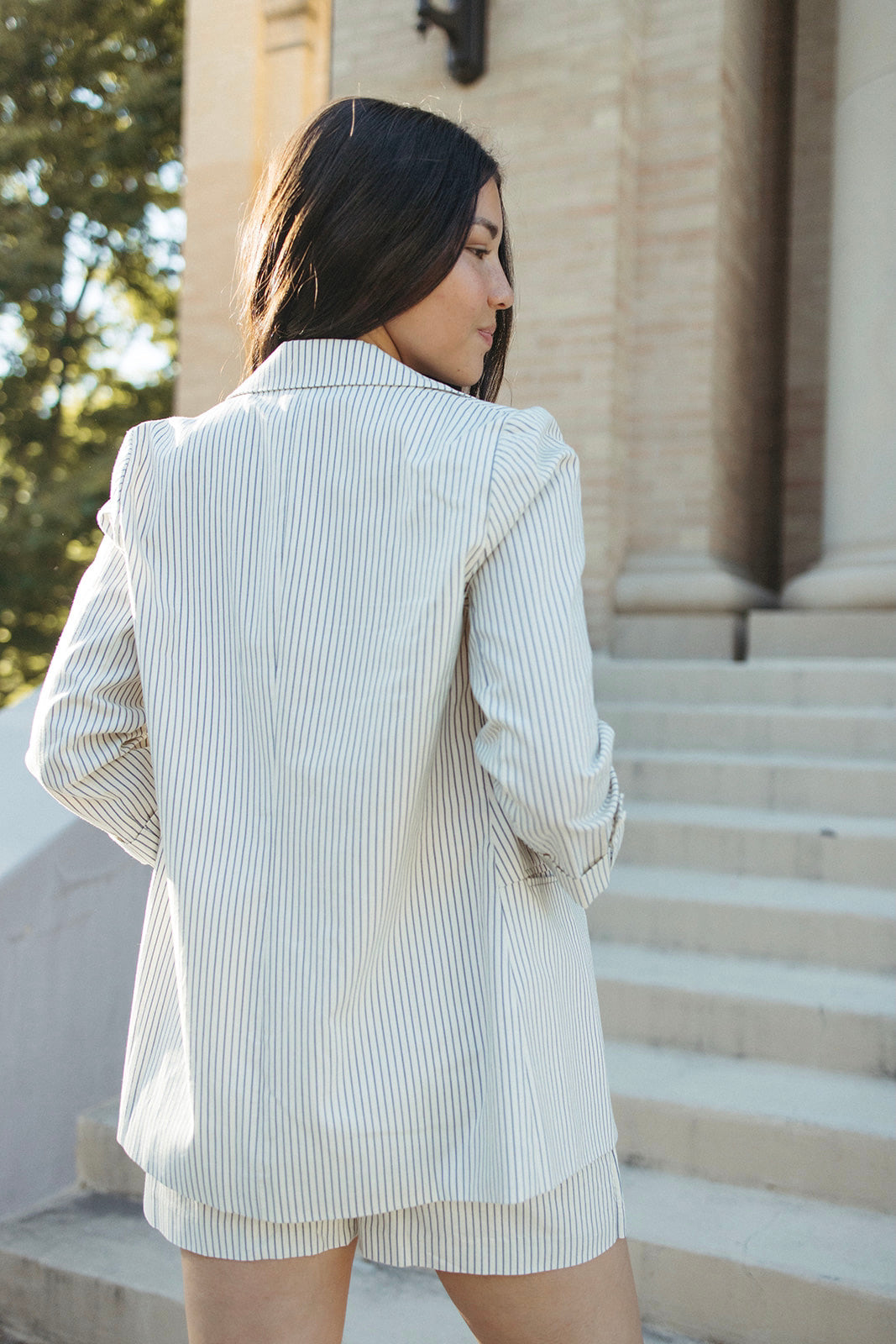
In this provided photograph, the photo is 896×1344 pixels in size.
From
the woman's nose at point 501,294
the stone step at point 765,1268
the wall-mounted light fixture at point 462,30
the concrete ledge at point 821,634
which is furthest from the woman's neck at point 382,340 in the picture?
the wall-mounted light fixture at point 462,30

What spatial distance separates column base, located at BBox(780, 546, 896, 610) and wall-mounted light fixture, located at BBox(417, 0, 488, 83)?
111 inches

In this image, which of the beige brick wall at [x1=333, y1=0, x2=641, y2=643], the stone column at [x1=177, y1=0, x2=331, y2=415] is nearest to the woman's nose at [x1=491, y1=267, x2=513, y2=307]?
the beige brick wall at [x1=333, y1=0, x2=641, y2=643]

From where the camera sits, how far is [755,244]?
597 centimetres

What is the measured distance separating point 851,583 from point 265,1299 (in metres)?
4.40

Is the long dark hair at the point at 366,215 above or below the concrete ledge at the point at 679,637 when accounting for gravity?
above

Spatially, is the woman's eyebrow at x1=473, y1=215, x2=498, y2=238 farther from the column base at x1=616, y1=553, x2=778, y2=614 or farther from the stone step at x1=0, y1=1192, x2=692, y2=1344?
the column base at x1=616, y1=553, x2=778, y2=614

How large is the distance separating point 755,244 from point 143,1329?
17.5 ft

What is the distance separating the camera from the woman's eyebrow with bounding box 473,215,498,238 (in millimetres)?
1396

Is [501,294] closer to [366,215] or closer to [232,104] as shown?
[366,215]

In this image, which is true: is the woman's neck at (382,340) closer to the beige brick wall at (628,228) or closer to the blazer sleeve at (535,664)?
the blazer sleeve at (535,664)

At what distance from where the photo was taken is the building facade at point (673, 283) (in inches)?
205

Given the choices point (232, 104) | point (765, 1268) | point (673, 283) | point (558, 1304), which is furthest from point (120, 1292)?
point (232, 104)

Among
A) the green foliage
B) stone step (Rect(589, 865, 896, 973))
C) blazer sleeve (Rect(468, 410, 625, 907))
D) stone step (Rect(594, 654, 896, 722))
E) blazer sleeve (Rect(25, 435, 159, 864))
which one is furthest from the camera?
the green foliage

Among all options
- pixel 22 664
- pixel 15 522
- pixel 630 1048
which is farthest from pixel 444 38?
pixel 22 664
